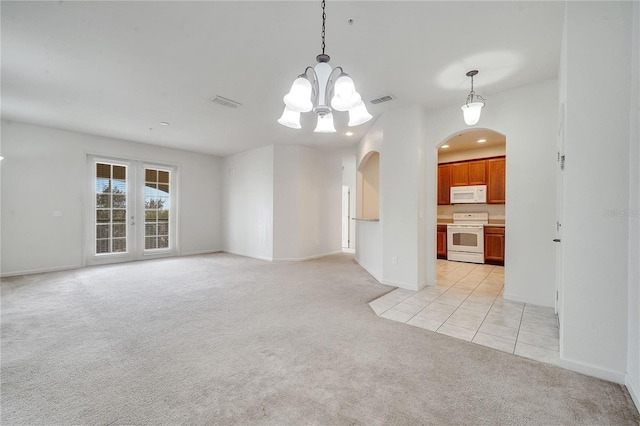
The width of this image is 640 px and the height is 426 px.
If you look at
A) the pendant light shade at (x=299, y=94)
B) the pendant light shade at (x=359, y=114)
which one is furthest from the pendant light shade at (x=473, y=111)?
the pendant light shade at (x=299, y=94)

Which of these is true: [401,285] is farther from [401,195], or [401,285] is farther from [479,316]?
[401,195]

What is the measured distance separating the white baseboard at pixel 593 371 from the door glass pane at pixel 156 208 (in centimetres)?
785

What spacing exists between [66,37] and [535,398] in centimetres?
484

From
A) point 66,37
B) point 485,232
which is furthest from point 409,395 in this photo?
point 485,232

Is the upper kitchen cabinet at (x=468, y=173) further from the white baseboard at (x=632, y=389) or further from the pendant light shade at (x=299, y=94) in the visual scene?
the pendant light shade at (x=299, y=94)

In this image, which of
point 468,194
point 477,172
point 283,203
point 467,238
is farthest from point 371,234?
point 477,172

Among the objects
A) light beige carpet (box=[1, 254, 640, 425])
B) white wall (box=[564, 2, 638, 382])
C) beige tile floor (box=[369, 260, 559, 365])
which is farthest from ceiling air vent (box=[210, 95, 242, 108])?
white wall (box=[564, 2, 638, 382])

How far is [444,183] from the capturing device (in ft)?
23.1

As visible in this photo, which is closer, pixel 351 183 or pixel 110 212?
pixel 110 212

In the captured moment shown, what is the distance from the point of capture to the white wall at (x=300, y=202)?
6555 millimetres

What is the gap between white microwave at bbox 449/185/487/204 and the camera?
642 cm

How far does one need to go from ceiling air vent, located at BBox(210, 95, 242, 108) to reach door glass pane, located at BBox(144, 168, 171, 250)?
12.9 ft

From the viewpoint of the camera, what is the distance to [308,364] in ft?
6.86

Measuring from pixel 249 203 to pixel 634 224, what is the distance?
6786mm
